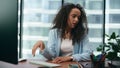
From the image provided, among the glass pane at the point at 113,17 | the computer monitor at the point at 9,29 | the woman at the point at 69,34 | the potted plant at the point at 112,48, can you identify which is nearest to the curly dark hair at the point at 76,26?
the woman at the point at 69,34

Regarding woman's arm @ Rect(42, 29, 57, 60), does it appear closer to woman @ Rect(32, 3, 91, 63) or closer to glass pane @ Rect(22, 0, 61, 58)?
woman @ Rect(32, 3, 91, 63)

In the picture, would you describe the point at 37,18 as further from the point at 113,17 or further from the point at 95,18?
the point at 113,17

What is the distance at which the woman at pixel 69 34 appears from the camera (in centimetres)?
237

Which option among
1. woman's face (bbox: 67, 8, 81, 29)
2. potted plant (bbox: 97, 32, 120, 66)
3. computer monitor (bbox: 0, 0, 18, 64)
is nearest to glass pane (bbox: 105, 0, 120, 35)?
woman's face (bbox: 67, 8, 81, 29)

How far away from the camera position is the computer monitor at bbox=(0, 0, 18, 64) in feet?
4.15

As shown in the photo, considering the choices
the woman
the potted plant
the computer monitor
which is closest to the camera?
the computer monitor

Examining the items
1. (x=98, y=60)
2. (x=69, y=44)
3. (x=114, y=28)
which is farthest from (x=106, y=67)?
(x=114, y=28)

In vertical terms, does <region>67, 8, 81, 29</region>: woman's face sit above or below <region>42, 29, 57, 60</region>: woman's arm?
above

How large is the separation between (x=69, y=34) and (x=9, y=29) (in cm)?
123

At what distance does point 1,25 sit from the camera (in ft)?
4.20

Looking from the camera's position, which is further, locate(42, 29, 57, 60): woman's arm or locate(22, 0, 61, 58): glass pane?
locate(22, 0, 61, 58): glass pane

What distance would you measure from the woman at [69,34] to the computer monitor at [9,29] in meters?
0.97

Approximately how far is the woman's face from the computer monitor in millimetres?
1172

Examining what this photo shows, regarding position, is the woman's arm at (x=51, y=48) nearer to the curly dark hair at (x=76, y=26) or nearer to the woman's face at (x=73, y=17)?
the curly dark hair at (x=76, y=26)
